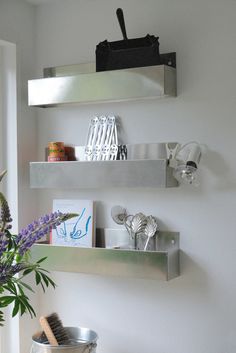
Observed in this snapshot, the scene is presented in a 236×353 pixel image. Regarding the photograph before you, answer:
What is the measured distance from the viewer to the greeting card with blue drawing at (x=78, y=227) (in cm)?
206

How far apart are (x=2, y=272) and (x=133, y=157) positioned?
1072mm

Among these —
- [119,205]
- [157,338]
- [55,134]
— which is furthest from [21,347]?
[55,134]

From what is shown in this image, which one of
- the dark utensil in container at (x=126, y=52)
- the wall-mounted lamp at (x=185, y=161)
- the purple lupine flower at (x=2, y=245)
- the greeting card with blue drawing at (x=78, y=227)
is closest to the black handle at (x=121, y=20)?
the dark utensil in container at (x=126, y=52)

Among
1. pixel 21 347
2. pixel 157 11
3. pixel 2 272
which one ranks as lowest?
pixel 21 347

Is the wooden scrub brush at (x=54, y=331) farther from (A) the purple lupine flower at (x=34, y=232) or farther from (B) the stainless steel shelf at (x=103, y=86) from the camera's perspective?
(A) the purple lupine flower at (x=34, y=232)

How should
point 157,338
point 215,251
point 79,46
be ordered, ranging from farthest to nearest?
point 79,46 → point 157,338 → point 215,251

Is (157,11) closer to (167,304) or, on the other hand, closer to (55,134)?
(55,134)

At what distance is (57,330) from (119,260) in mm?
355

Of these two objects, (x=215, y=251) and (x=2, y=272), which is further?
(x=215, y=251)

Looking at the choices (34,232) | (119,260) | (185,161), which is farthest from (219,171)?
(34,232)

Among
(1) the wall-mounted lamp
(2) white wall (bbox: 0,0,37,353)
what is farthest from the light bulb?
(2) white wall (bbox: 0,0,37,353)

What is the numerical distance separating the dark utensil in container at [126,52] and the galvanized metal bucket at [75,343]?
967mm

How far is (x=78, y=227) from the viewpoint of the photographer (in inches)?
82.0

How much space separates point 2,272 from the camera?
0.97 meters
